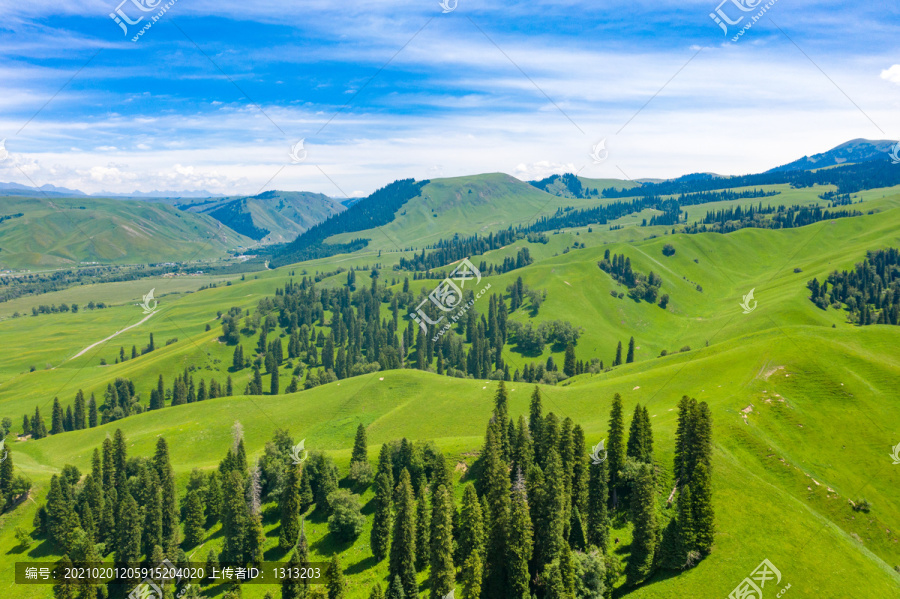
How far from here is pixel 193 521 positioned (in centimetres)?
9250

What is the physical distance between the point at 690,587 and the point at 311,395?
131 m

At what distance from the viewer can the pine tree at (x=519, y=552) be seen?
201 ft

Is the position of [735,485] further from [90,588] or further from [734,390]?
[90,588]

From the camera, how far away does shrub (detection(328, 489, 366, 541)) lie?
82.1 m

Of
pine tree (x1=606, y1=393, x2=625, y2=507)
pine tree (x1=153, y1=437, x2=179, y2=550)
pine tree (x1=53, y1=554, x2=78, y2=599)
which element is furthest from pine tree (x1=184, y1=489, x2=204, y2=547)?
pine tree (x1=606, y1=393, x2=625, y2=507)

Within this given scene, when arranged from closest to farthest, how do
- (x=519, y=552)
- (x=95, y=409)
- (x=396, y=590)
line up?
A: (x=519, y=552) → (x=396, y=590) → (x=95, y=409)

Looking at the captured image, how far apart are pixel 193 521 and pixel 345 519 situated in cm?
3484

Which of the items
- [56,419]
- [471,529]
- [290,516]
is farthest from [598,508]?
[56,419]

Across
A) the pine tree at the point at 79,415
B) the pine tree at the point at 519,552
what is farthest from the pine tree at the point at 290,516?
the pine tree at the point at 79,415

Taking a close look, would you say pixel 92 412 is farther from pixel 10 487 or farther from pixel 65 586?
pixel 65 586

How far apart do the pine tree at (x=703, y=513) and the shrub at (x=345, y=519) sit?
54.4 meters

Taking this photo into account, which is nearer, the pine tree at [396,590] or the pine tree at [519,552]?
the pine tree at [519,552]

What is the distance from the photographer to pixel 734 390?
331 feet

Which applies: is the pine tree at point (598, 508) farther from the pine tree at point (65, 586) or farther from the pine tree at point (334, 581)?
the pine tree at point (65, 586)
